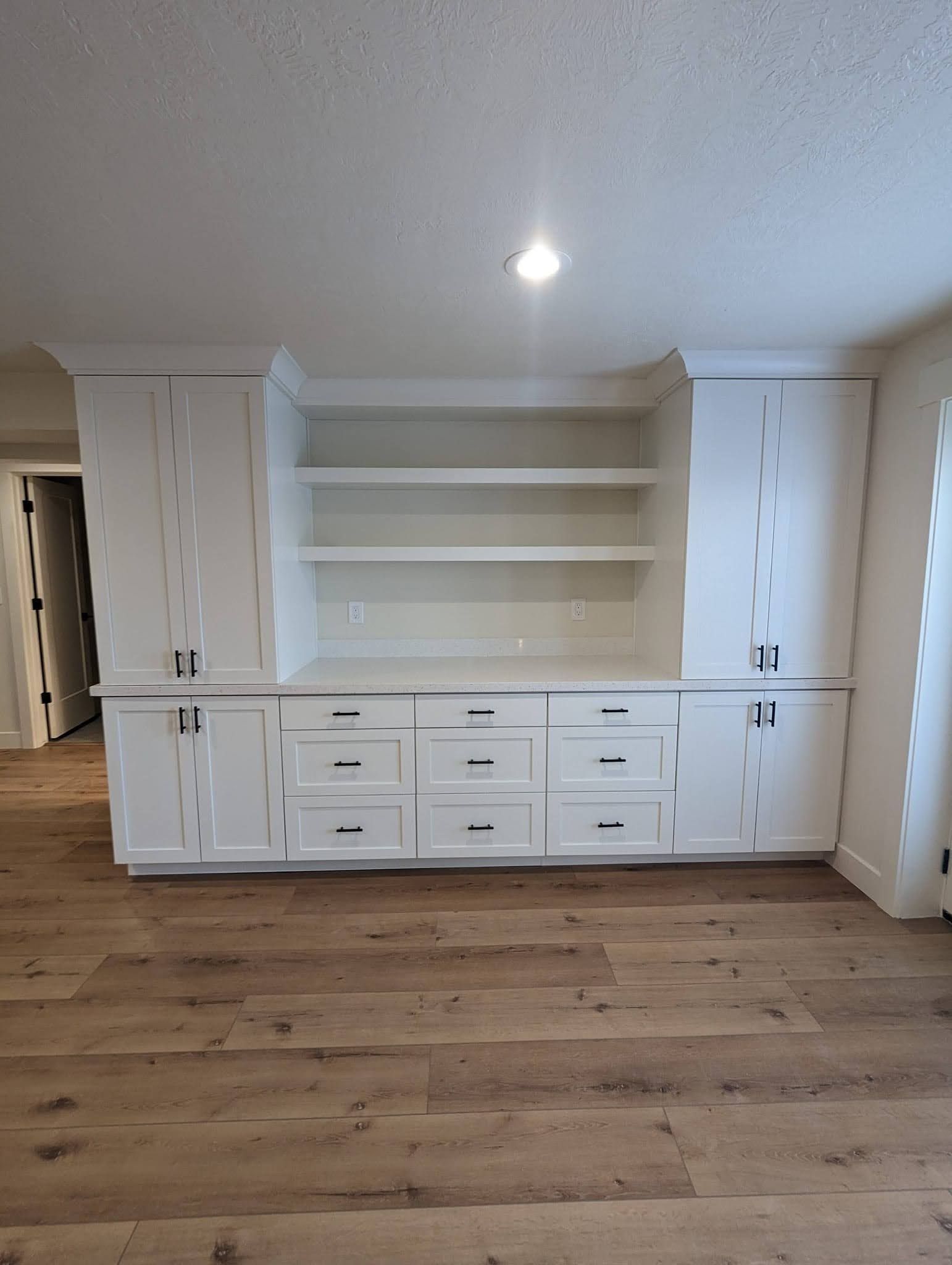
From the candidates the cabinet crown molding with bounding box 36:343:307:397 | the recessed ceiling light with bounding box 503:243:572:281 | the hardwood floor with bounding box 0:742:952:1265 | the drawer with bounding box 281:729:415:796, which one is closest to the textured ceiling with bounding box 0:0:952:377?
the recessed ceiling light with bounding box 503:243:572:281

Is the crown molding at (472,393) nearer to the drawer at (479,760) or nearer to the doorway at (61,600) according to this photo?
the drawer at (479,760)

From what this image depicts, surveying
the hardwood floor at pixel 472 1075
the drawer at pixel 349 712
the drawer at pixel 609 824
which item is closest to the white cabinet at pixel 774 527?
the drawer at pixel 609 824

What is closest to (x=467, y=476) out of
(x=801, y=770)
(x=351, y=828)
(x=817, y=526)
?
(x=817, y=526)

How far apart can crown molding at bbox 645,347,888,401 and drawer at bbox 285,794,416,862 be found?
89.1 inches

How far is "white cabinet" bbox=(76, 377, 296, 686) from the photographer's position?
2252 mm

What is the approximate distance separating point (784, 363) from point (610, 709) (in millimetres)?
1655

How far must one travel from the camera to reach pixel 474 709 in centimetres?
247

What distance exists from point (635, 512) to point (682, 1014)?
7.49 feet

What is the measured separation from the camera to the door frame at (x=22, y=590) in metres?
4.09

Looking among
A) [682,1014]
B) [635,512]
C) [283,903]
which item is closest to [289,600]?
[283,903]

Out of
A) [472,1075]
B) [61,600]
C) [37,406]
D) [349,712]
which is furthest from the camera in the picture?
[61,600]

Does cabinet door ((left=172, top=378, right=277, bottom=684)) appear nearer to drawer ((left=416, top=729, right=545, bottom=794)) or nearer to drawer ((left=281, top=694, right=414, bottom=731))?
drawer ((left=281, top=694, right=414, bottom=731))

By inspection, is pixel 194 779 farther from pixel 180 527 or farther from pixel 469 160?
pixel 469 160

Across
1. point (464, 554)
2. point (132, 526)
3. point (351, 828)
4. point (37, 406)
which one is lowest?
point (351, 828)
